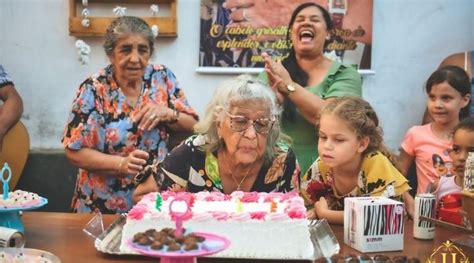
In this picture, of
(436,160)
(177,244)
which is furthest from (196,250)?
(436,160)

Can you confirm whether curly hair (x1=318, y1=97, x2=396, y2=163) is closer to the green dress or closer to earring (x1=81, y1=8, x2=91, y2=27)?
the green dress

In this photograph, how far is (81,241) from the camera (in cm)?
177

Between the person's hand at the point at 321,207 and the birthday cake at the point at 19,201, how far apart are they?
90 centimetres

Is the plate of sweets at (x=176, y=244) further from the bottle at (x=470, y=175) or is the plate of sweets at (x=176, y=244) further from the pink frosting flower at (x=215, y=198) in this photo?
the bottle at (x=470, y=175)

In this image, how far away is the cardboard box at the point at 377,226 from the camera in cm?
171

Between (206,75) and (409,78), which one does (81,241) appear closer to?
(206,75)

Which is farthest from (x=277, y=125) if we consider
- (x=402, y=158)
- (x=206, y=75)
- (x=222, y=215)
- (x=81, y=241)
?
(x=206, y=75)

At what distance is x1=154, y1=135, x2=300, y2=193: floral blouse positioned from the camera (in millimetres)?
2260

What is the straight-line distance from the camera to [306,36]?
288cm

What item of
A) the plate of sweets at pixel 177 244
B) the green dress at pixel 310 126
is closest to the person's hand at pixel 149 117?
the green dress at pixel 310 126

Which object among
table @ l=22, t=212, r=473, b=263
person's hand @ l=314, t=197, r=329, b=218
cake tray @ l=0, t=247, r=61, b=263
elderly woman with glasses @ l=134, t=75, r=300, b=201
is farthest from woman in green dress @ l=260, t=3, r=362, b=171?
cake tray @ l=0, t=247, r=61, b=263

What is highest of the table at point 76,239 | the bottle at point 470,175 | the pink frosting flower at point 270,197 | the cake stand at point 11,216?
the bottle at point 470,175

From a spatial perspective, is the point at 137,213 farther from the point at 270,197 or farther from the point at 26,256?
the point at 270,197
